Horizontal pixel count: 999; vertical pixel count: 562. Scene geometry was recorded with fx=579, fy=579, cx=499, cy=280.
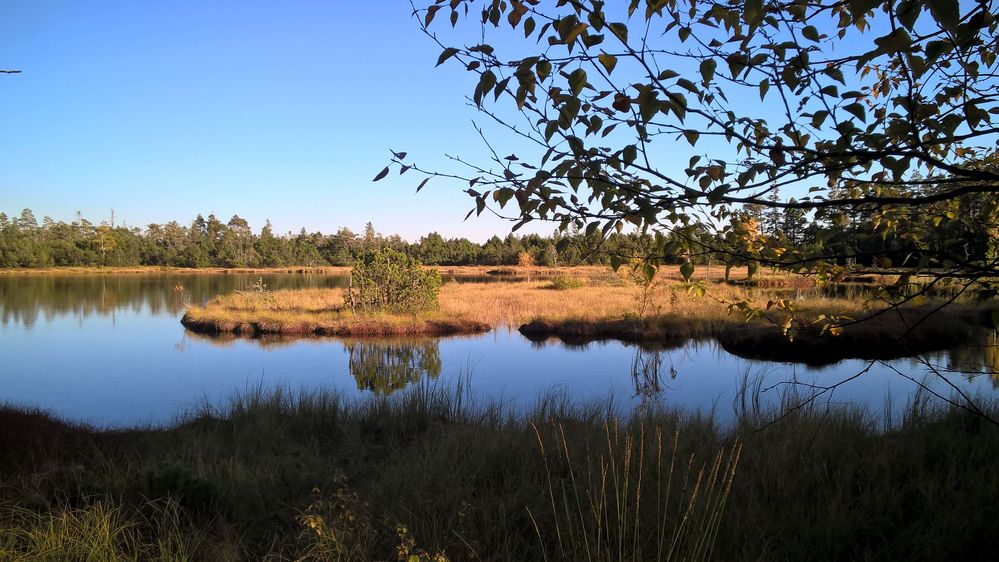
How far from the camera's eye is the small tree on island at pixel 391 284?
68.6 ft

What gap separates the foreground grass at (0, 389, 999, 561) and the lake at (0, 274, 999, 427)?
279cm

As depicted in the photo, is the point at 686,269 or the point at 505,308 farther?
the point at 505,308

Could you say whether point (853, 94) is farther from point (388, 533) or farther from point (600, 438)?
point (600, 438)

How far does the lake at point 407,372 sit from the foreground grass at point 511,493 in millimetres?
2787

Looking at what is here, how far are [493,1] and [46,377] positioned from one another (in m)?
16.5

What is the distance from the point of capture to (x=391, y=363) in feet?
45.9

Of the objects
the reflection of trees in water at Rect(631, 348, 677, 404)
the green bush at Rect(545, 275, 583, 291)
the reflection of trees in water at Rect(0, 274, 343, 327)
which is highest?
the green bush at Rect(545, 275, 583, 291)

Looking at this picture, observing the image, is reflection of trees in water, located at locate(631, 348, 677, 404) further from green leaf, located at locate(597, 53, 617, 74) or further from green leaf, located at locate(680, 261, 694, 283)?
green leaf, located at locate(597, 53, 617, 74)

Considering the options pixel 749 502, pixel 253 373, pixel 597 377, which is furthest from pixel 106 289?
pixel 749 502

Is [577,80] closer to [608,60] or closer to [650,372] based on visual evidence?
[608,60]

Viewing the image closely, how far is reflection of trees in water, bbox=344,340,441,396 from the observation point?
11.8 meters

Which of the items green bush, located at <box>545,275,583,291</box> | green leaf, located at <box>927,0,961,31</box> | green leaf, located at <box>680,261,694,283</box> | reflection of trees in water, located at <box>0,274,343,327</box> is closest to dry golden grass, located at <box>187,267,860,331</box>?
green bush, located at <box>545,275,583,291</box>

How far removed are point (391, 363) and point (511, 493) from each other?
10197 millimetres

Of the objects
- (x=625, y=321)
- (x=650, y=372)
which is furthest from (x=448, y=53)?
(x=625, y=321)
